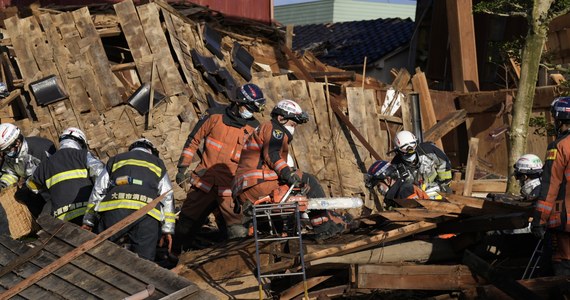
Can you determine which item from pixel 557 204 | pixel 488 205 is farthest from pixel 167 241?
pixel 557 204

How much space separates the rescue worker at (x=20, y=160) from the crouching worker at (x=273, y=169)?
299 centimetres

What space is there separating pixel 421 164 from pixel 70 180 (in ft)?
14.1

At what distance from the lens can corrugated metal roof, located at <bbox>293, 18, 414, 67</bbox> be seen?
29.0m

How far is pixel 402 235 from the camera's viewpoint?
9.38m

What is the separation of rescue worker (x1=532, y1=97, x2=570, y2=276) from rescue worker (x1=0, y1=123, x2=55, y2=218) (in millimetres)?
6284

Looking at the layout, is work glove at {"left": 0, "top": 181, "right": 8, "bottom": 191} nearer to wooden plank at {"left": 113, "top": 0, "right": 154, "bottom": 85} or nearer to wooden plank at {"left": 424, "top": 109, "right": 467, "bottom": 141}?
wooden plank at {"left": 113, "top": 0, "right": 154, "bottom": 85}

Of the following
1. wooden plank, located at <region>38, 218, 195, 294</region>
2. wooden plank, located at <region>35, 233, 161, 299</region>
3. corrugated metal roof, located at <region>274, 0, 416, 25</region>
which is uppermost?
wooden plank, located at <region>38, 218, 195, 294</region>

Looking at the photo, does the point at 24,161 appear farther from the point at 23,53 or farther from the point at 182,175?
the point at 23,53

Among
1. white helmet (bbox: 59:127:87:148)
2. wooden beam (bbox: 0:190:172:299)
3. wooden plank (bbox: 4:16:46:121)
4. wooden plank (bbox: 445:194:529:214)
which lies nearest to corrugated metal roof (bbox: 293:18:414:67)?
wooden plank (bbox: 4:16:46:121)

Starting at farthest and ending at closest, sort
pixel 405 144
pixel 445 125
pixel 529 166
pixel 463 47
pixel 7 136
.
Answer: pixel 463 47, pixel 445 125, pixel 405 144, pixel 7 136, pixel 529 166

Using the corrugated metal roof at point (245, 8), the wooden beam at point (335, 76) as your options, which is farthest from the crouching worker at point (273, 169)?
the corrugated metal roof at point (245, 8)

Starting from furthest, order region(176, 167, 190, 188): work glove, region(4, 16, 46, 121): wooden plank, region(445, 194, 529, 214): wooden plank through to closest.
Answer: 1. region(4, 16, 46, 121): wooden plank
2. region(176, 167, 190, 188): work glove
3. region(445, 194, 529, 214): wooden plank

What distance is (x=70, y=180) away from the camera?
10922mm

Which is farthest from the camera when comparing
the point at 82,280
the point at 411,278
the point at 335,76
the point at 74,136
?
the point at 335,76
